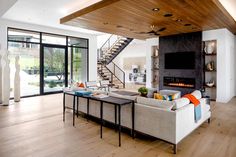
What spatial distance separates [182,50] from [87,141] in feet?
19.9

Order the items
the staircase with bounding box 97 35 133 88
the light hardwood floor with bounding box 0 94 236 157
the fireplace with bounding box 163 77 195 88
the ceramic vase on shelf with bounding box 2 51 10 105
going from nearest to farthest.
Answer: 1. the light hardwood floor with bounding box 0 94 236 157
2. the ceramic vase on shelf with bounding box 2 51 10 105
3. the fireplace with bounding box 163 77 195 88
4. the staircase with bounding box 97 35 133 88

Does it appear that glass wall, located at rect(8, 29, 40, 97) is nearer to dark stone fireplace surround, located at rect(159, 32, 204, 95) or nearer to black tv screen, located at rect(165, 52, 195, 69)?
dark stone fireplace surround, located at rect(159, 32, 204, 95)

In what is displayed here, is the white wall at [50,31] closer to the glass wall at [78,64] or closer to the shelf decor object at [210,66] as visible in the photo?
the glass wall at [78,64]

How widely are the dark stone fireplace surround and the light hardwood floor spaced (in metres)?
2.91

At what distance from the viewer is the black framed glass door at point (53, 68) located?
792 centimetres

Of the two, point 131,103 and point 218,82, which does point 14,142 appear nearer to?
point 131,103

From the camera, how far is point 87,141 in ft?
10.4

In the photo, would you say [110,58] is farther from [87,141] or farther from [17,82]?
[87,141]

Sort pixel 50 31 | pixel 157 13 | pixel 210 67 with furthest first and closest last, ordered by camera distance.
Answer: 1. pixel 50 31
2. pixel 210 67
3. pixel 157 13

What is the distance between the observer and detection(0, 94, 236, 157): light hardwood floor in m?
2.75

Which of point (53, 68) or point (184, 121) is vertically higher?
point (53, 68)

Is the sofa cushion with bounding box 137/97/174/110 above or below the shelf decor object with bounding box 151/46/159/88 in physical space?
below

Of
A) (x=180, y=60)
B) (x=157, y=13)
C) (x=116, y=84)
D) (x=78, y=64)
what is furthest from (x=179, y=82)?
(x=78, y=64)

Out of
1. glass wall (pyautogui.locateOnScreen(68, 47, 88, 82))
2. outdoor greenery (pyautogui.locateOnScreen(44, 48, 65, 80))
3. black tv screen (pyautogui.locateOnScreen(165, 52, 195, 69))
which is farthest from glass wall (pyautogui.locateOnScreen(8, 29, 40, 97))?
black tv screen (pyautogui.locateOnScreen(165, 52, 195, 69))
